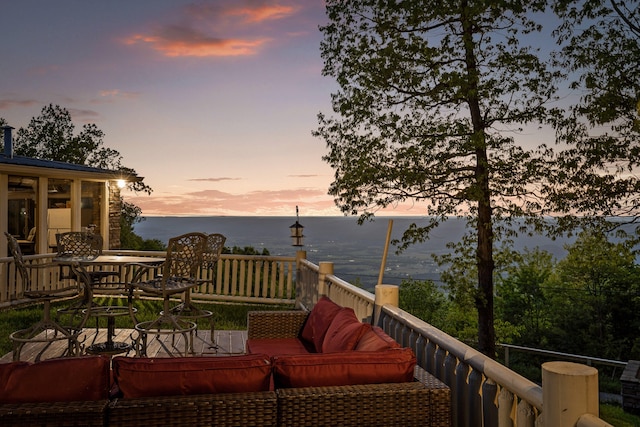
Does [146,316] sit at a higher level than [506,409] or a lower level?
lower

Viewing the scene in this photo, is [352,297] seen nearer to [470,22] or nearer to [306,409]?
[306,409]

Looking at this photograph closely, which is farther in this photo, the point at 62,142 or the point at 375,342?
the point at 62,142

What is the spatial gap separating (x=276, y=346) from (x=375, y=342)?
5.96ft

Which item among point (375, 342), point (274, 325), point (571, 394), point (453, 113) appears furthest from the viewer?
point (453, 113)

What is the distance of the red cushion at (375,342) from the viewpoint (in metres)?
2.68

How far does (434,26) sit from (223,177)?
1649cm

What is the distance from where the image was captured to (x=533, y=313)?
35.3 meters

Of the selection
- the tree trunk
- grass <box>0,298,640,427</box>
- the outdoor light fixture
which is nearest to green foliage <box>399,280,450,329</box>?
the tree trunk

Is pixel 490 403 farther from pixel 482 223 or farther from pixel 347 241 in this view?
pixel 347 241

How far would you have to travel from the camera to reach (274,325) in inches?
190

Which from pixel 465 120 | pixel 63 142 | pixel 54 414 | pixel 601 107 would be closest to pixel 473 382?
pixel 54 414

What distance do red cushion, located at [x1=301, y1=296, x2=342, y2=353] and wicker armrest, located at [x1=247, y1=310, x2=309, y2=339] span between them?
0.23 m

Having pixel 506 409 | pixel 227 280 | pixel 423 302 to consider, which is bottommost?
pixel 423 302

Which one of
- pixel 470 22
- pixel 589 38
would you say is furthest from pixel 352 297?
pixel 589 38
